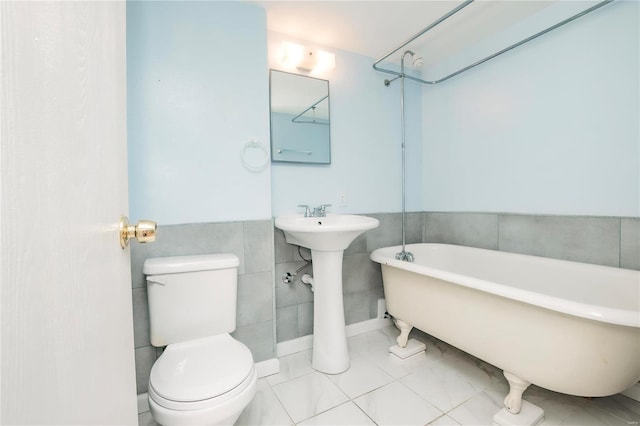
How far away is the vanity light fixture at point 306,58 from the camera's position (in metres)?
1.97

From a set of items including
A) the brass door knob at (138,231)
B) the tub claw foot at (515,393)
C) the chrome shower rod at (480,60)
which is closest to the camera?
the brass door knob at (138,231)

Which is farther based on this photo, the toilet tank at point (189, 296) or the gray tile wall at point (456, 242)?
the gray tile wall at point (456, 242)

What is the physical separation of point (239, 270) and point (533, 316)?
1.48 m

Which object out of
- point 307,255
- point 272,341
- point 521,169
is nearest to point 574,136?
point 521,169

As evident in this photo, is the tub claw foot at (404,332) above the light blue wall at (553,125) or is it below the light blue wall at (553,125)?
below

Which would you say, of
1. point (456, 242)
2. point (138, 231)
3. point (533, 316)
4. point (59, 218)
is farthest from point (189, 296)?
point (456, 242)

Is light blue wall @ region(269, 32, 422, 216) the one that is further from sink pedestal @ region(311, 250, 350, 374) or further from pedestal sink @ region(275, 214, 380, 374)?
sink pedestal @ region(311, 250, 350, 374)

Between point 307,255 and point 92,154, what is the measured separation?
1.71 meters

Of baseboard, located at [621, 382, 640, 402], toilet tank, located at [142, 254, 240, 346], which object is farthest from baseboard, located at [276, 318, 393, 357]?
baseboard, located at [621, 382, 640, 402]

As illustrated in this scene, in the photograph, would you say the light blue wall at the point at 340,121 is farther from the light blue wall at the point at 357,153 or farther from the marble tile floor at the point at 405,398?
the marble tile floor at the point at 405,398

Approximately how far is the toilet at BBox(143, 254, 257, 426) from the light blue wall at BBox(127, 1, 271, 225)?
34 centimetres

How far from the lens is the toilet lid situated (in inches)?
39.6

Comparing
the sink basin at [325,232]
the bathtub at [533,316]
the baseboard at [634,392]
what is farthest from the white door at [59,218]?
the baseboard at [634,392]

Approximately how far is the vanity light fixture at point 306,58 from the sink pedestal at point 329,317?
1.35 meters
